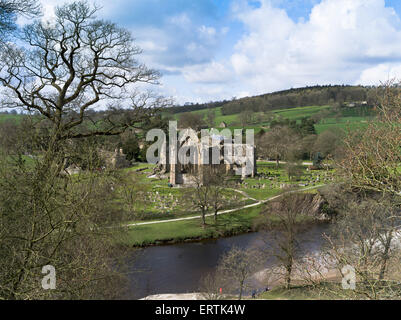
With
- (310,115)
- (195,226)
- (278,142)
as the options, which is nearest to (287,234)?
(195,226)

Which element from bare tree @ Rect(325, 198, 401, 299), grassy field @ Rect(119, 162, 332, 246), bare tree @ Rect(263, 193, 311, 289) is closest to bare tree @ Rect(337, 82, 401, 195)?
bare tree @ Rect(325, 198, 401, 299)

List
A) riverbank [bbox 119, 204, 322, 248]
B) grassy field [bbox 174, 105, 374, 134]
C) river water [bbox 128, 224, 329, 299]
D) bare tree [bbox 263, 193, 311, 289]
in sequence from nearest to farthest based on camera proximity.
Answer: bare tree [bbox 263, 193, 311, 289]
river water [bbox 128, 224, 329, 299]
riverbank [bbox 119, 204, 322, 248]
grassy field [bbox 174, 105, 374, 134]

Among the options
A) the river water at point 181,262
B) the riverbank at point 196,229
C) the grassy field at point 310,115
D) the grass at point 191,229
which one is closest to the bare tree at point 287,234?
the river water at point 181,262

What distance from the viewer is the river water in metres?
19.8

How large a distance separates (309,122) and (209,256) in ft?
197

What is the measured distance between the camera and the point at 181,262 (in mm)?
24094

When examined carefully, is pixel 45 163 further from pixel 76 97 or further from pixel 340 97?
pixel 340 97

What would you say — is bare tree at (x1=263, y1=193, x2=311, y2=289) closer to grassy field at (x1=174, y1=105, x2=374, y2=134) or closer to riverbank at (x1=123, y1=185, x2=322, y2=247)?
riverbank at (x1=123, y1=185, x2=322, y2=247)

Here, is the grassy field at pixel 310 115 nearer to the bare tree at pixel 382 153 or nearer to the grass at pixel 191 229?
the grass at pixel 191 229

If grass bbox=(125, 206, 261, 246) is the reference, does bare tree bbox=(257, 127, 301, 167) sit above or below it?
above

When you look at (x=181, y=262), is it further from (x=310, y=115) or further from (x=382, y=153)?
(x=310, y=115)

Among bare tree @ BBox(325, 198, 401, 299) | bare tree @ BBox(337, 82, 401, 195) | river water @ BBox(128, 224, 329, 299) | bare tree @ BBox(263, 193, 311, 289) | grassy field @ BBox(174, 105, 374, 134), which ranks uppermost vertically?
grassy field @ BBox(174, 105, 374, 134)
